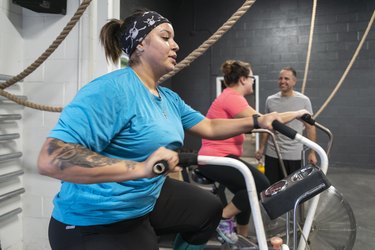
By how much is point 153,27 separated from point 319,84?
490 cm

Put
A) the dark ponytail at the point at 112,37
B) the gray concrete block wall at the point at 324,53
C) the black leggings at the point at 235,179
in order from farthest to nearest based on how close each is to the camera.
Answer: the gray concrete block wall at the point at 324,53, the black leggings at the point at 235,179, the dark ponytail at the point at 112,37

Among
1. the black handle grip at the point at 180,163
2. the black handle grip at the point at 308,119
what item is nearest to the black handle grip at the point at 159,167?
the black handle grip at the point at 180,163

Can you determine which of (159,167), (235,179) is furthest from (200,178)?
(159,167)

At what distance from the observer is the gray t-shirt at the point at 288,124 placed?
268cm

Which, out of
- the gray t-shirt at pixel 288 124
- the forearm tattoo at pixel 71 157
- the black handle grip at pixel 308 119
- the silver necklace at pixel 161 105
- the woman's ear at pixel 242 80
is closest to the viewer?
the forearm tattoo at pixel 71 157

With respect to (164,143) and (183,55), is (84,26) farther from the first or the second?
(183,55)

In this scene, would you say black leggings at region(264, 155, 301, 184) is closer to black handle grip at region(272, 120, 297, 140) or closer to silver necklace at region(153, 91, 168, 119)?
black handle grip at region(272, 120, 297, 140)

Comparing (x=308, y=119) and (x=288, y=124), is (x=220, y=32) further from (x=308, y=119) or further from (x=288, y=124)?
(x=288, y=124)

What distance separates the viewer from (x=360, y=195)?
385 centimetres

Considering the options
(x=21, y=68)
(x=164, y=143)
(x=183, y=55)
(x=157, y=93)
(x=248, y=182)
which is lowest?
(x=248, y=182)

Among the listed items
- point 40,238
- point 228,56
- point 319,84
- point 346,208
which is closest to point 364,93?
point 319,84

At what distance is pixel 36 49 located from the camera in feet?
6.29

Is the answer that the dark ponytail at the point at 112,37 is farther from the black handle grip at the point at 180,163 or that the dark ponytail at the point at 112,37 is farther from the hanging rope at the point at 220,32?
the black handle grip at the point at 180,163

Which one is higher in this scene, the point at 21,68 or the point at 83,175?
the point at 21,68
